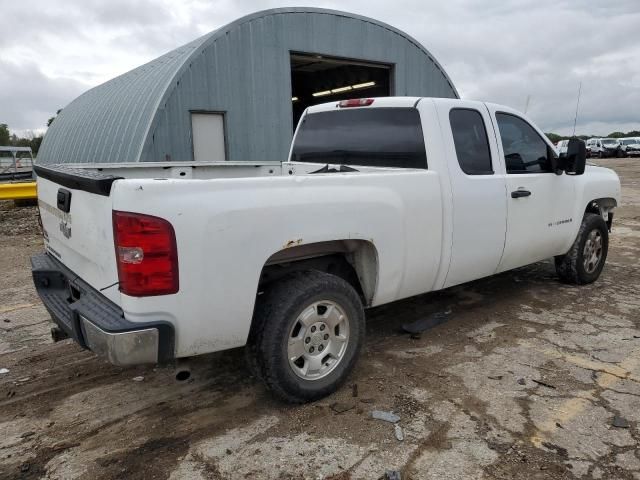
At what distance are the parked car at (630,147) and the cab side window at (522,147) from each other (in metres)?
41.4

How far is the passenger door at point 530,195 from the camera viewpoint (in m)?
4.37

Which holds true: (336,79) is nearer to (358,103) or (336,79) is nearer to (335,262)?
(358,103)

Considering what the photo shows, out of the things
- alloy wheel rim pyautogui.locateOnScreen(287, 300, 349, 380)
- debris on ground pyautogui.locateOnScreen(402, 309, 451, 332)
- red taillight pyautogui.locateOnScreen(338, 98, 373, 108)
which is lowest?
debris on ground pyautogui.locateOnScreen(402, 309, 451, 332)

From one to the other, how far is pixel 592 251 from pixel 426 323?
8.11 ft

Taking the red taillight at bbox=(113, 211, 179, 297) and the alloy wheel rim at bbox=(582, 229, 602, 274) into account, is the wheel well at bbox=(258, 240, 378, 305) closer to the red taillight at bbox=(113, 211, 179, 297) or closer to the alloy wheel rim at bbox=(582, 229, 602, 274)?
the red taillight at bbox=(113, 211, 179, 297)

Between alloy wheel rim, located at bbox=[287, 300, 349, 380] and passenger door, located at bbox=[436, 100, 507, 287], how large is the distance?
1.13 meters

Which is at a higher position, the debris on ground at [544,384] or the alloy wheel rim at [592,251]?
the alloy wheel rim at [592,251]

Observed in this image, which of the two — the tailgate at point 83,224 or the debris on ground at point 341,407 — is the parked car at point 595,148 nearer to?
the debris on ground at point 341,407

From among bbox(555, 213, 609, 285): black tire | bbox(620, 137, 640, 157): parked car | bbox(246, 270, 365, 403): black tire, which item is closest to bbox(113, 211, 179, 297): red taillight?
bbox(246, 270, 365, 403): black tire

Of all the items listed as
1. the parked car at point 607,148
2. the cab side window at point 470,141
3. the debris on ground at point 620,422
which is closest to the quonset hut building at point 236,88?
the cab side window at point 470,141

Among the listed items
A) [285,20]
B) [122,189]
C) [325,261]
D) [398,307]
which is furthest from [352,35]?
[122,189]

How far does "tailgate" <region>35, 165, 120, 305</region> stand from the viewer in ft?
8.24

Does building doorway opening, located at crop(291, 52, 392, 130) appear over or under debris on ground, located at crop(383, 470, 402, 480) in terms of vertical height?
over

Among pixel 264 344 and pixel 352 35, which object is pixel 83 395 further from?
pixel 352 35
